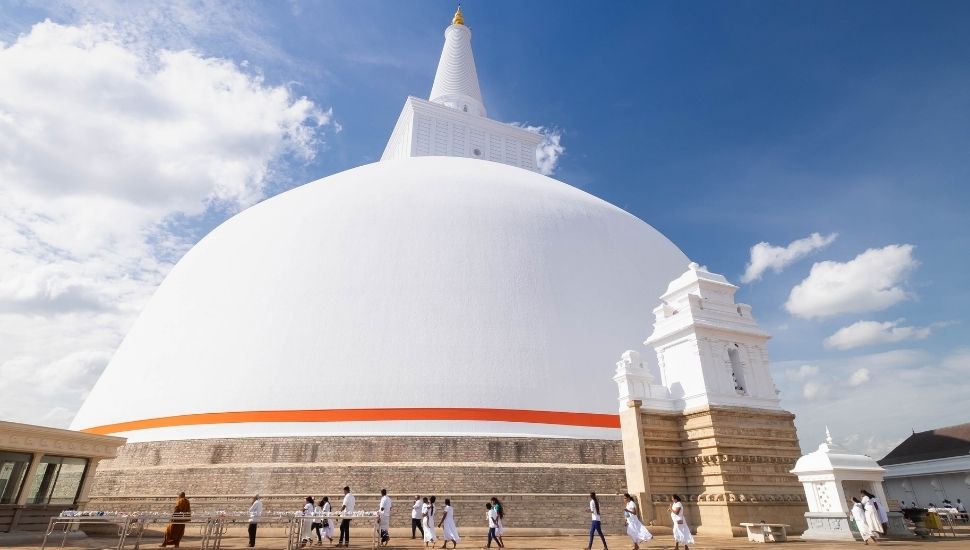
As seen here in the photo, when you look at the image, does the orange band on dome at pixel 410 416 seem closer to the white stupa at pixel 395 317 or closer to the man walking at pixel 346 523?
the white stupa at pixel 395 317

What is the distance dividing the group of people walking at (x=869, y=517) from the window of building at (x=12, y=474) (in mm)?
16205

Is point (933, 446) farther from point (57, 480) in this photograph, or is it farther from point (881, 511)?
point (57, 480)

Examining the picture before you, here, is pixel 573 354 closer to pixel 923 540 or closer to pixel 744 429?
pixel 744 429

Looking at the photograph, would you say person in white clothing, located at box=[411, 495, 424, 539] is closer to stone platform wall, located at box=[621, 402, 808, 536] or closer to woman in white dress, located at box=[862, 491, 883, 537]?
stone platform wall, located at box=[621, 402, 808, 536]

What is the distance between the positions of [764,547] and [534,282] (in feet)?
27.6

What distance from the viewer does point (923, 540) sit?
386 inches

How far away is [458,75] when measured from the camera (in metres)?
32.2

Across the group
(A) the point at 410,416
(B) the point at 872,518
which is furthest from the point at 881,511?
(A) the point at 410,416

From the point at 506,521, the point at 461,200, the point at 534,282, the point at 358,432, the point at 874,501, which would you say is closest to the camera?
the point at 874,501

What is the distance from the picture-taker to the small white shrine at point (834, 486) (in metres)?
9.92

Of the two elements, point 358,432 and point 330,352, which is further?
point 330,352

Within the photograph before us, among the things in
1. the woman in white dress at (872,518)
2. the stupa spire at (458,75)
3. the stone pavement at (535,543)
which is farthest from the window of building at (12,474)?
the stupa spire at (458,75)

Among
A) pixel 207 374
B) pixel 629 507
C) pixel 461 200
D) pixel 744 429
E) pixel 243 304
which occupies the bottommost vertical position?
pixel 629 507

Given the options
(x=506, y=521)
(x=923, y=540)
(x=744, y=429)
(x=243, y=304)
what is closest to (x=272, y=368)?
(x=243, y=304)
